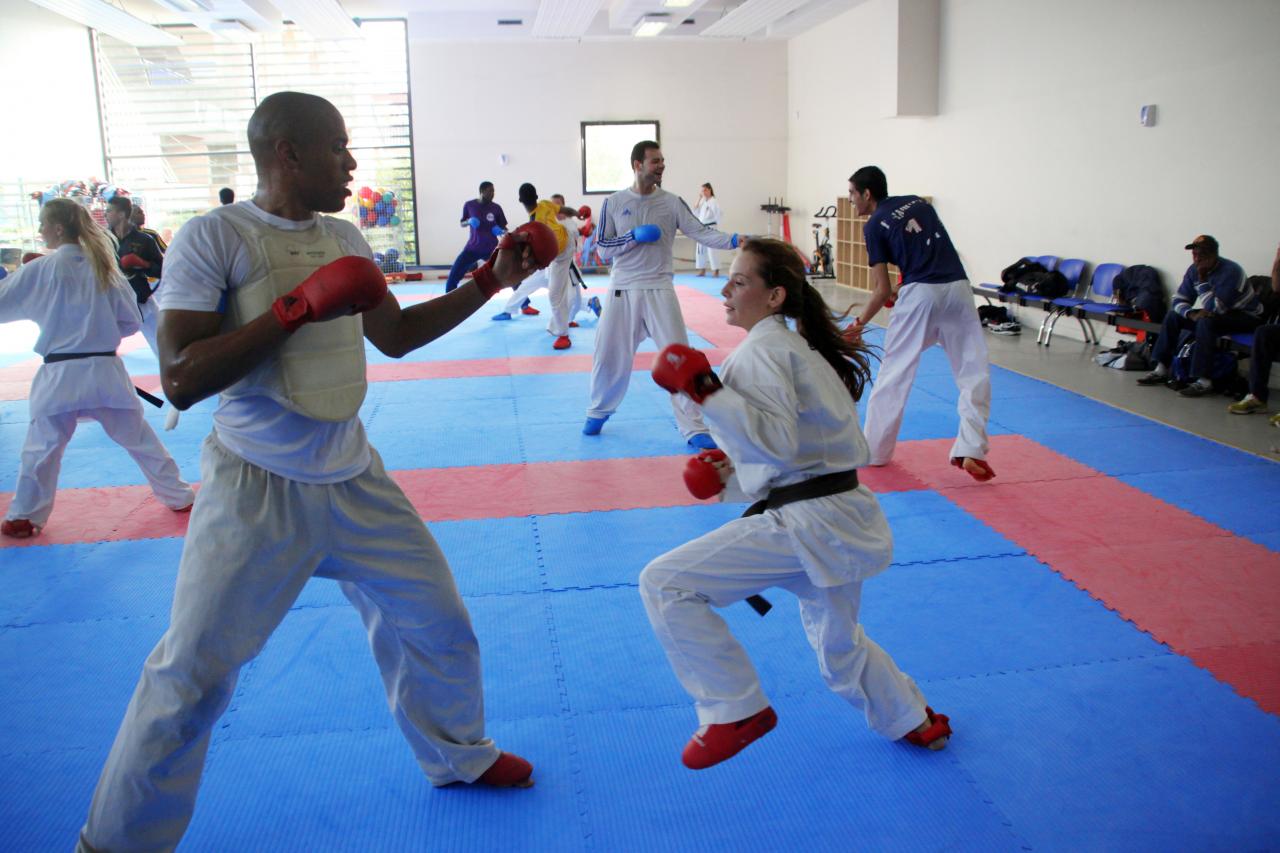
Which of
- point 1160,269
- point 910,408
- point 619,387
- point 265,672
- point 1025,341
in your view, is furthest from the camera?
point 1025,341

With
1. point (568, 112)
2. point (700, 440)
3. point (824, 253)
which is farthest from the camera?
point (568, 112)

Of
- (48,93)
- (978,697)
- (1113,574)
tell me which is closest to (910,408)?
(1113,574)

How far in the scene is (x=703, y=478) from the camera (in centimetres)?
237

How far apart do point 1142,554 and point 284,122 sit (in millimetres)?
3725

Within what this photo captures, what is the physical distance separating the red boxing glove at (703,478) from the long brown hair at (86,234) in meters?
3.35

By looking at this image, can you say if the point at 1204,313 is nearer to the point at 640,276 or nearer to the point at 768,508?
the point at 640,276

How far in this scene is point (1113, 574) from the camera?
381 centimetres

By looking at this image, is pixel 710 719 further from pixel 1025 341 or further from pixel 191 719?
pixel 1025 341

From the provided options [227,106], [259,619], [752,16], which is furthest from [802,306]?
[227,106]

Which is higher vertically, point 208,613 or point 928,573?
point 208,613

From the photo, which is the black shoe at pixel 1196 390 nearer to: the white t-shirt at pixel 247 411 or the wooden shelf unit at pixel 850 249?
the white t-shirt at pixel 247 411

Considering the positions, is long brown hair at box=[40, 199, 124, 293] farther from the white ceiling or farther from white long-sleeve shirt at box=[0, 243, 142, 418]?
the white ceiling

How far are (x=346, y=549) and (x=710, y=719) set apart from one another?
94 cm

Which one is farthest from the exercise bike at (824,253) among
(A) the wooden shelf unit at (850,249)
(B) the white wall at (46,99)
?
(B) the white wall at (46,99)
